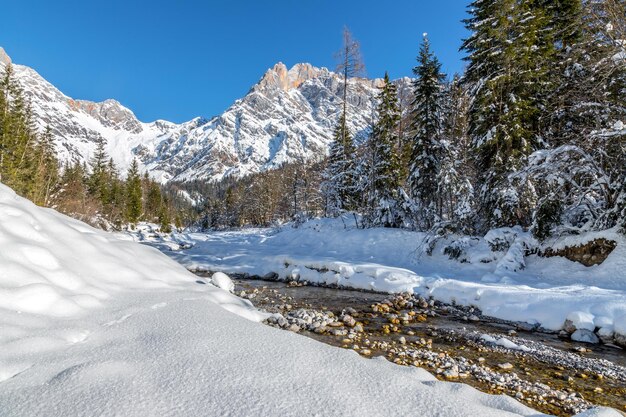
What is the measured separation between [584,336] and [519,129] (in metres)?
10.2

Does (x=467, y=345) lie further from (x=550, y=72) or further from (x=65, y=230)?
(x=550, y=72)

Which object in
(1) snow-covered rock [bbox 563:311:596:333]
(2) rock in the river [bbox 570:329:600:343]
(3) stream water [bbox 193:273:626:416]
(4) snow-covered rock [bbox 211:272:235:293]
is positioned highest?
(4) snow-covered rock [bbox 211:272:235:293]

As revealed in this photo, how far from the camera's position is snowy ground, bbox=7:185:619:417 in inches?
95.0

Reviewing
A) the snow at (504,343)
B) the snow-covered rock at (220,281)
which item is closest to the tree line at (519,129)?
the snow at (504,343)

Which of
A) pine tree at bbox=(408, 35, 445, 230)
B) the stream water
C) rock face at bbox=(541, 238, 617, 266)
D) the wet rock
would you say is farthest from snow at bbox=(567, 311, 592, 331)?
pine tree at bbox=(408, 35, 445, 230)

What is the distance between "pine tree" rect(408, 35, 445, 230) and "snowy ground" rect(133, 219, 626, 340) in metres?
4.73

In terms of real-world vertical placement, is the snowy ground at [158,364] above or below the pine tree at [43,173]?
below

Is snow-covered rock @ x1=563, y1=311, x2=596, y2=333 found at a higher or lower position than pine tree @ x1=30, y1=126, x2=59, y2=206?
lower

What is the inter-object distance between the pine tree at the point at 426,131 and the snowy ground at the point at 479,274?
186 inches

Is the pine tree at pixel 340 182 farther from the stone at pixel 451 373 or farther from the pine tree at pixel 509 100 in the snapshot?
the stone at pixel 451 373

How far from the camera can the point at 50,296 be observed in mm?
4109

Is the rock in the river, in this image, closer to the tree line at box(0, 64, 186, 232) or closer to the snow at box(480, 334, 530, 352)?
the snow at box(480, 334, 530, 352)

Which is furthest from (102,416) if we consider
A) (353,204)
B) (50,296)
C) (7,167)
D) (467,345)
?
(7,167)

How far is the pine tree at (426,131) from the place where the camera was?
21.4m
